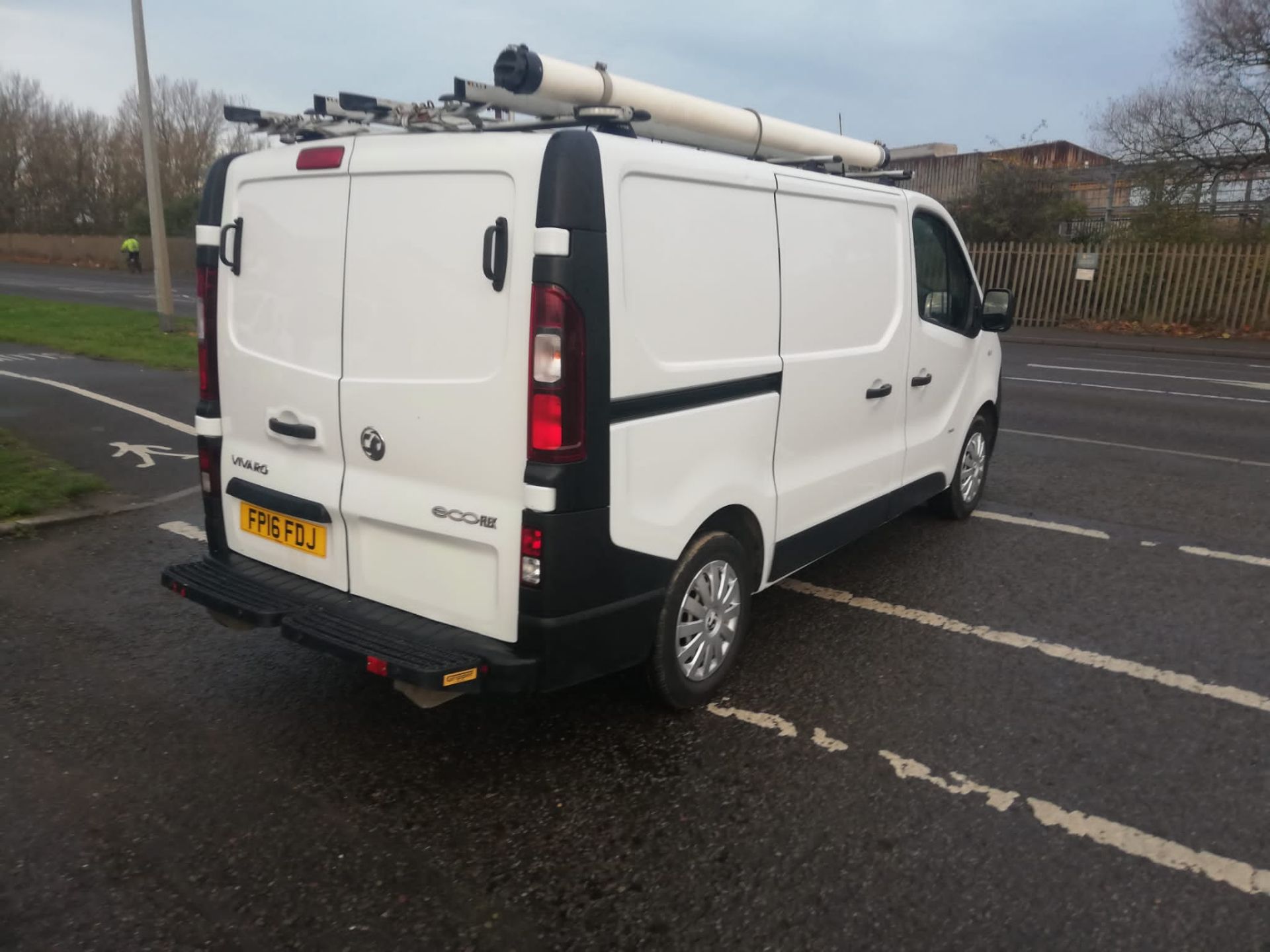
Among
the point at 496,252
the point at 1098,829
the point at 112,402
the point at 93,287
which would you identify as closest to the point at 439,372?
the point at 496,252

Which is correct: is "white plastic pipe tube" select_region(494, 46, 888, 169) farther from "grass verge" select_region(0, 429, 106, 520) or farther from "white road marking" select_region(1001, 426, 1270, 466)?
"white road marking" select_region(1001, 426, 1270, 466)

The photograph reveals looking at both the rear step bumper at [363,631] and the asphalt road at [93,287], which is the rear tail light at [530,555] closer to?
the rear step bumper at [363,631]

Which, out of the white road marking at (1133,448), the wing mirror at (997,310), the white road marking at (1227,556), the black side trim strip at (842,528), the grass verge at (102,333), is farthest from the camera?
the grass verge at (102,333)

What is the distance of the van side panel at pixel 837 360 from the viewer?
4.07m

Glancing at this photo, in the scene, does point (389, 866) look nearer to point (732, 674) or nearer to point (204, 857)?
point (204, 857)

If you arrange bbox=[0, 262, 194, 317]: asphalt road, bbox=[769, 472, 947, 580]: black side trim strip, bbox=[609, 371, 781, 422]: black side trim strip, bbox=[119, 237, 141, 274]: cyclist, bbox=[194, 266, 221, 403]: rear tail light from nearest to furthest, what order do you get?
bbox=[609, 371, 781, 422]: black side trim strip
bbox=[194, 266, 221, 403]: rear tail light
bbox=[769, 472, 947, 580]: black side trim strip
bbox=[0, 262, 194, 317]: asphalt road
bbox=[119, 237, 141, 274]: cyclist

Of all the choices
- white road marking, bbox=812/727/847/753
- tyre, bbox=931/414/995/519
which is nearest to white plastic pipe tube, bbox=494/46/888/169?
tyre, bbox=931/414/995/519

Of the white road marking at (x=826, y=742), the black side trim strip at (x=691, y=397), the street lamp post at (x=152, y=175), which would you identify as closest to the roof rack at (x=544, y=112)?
the black side trim strip at (x=691, y=397)

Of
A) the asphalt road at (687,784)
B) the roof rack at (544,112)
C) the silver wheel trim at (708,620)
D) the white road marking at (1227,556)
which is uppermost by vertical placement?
the roof rack at (544,112)

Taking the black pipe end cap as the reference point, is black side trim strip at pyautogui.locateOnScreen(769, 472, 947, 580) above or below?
below

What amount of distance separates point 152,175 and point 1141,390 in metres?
14.2

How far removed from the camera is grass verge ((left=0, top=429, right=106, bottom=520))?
6008mm

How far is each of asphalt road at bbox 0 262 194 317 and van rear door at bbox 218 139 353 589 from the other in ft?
52.7

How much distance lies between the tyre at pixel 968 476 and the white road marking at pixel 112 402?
6.06 metres
